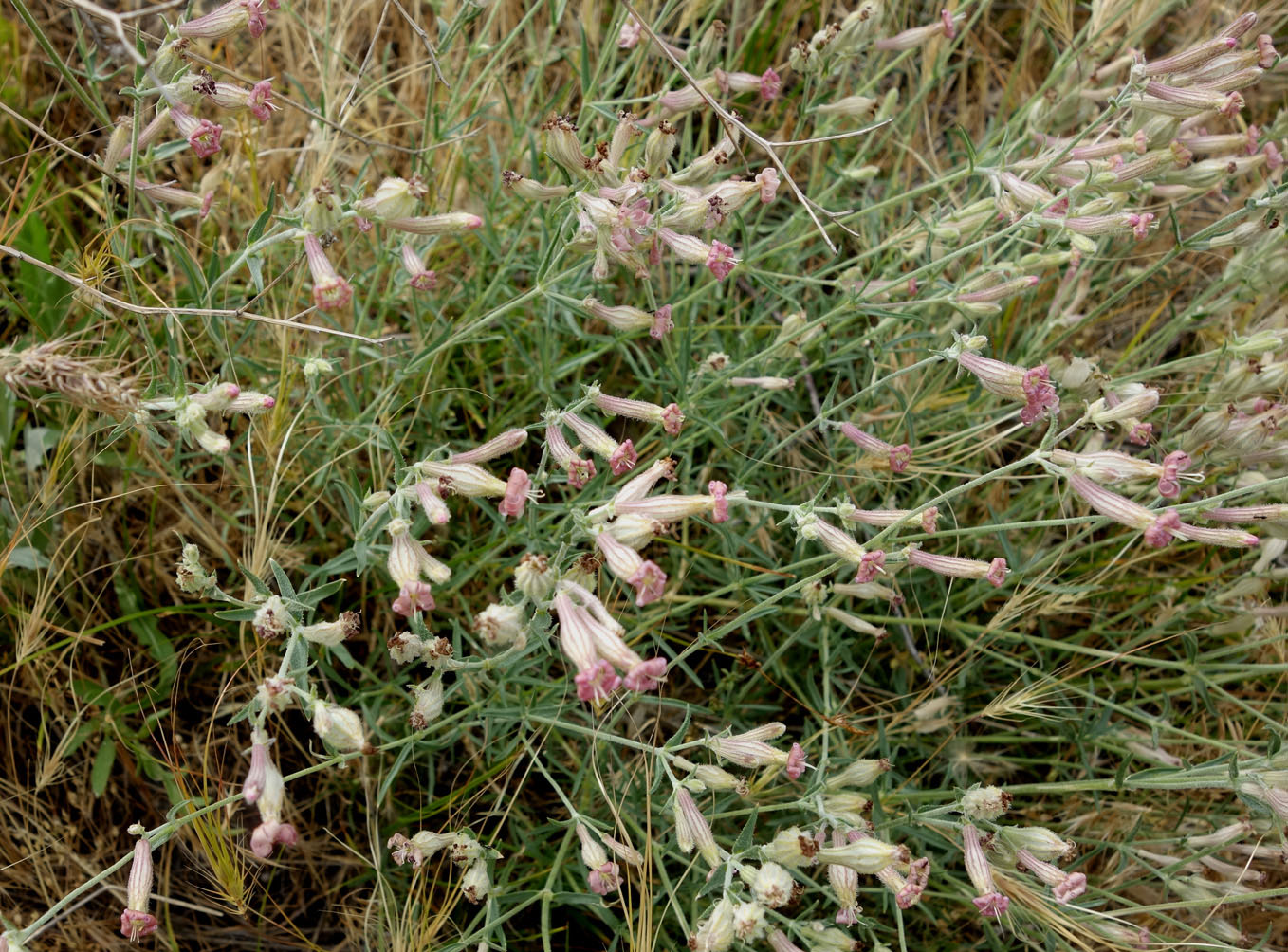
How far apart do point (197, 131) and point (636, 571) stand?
1899 mm

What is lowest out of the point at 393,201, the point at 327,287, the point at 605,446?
the point at 605,446

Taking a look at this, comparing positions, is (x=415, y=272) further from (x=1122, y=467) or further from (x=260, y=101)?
(x=1122, y=467)

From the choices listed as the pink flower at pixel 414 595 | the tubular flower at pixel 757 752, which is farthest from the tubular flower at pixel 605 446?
the tubular flower at pixel 757 752

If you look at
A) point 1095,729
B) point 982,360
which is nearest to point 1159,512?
point 982,360

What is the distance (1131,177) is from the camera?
3.51 meters

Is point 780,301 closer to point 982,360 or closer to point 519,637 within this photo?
point 982,360

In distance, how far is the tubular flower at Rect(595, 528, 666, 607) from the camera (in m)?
2.64

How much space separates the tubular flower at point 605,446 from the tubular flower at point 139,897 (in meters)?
1.67

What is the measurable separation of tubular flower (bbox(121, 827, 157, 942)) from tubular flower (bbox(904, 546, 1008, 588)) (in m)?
2.38

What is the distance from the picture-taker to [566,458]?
121 inches

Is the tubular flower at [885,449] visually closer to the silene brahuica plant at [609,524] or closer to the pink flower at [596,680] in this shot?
the silene brahuica plant at [609,524]

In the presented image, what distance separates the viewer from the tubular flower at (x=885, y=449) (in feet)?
12.0

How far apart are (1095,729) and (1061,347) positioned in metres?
1.96

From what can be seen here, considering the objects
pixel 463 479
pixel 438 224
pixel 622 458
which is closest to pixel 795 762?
pixel 622 458
